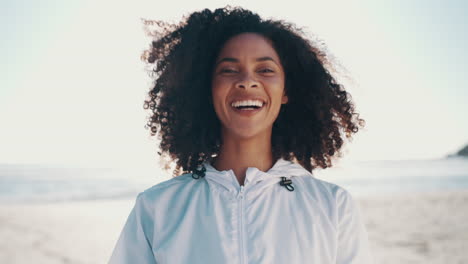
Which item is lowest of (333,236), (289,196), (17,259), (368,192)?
(368,192)

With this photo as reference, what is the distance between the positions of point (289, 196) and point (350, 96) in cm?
104

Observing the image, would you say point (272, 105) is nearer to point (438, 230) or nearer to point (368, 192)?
point (438, 230)

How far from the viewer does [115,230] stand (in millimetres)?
8945

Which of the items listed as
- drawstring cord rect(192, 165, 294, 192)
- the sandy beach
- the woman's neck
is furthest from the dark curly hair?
the sandy beach

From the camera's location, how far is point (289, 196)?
2270 millimetres

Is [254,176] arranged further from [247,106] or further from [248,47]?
[248,47]

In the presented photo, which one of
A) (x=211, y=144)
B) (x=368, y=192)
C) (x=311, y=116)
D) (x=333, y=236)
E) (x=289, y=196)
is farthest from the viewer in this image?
(x=368, y=192)

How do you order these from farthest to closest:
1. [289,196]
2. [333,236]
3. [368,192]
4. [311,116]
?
1. [368,192]
2. [311,116]
3. [289,196]
4. [333,236]

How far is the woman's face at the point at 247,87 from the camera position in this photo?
2.32m

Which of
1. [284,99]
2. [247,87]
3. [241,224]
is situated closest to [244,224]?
[241,224]

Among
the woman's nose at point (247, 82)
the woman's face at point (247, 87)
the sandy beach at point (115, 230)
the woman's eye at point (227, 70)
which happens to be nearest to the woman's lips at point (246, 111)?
the woman's face at point (247, 87)

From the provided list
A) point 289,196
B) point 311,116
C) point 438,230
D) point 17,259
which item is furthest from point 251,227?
point 438,230

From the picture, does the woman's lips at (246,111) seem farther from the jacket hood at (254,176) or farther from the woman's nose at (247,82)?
the jacket hood at (254,176)

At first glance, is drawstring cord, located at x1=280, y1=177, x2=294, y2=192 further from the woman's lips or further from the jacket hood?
the woman's lips
